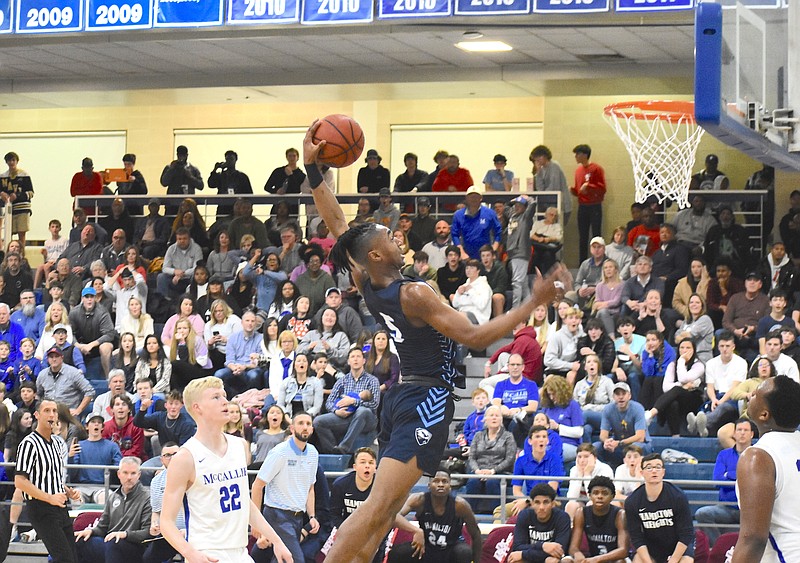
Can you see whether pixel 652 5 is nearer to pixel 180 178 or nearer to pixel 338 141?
pixel 338 141

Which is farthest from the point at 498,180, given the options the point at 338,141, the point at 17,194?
the point at 338,141

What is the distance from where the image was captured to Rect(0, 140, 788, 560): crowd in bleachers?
39.7 feet

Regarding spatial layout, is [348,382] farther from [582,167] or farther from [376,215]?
[582,167]

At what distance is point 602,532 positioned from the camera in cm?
1018

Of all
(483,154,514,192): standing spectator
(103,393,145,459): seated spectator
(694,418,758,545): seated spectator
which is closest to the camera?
(694,418,758,545): seated spectator

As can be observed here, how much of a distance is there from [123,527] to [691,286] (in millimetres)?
7240

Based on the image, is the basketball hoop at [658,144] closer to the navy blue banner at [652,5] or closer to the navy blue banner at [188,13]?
the navy blue banner at [652,5]

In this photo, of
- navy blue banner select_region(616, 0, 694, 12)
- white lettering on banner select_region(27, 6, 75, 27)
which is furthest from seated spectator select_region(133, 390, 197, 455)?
navy blue banner select_region(616, 0, 694, 12)

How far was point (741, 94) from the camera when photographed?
768 centimetres

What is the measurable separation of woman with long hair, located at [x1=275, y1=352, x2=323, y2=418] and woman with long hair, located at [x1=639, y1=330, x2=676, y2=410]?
3474 millimetres

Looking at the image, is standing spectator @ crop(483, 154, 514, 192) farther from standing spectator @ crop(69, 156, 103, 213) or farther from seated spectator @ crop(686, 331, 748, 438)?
standing spectator @ crop(69, 156, 103, 213)

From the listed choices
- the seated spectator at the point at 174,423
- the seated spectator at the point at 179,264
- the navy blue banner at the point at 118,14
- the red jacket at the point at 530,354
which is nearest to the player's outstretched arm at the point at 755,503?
the red jacket at the point at 530,354

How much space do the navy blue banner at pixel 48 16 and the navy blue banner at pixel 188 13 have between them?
112 centimetres

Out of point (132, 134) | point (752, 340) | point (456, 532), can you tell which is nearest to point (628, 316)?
point (752, 340)
